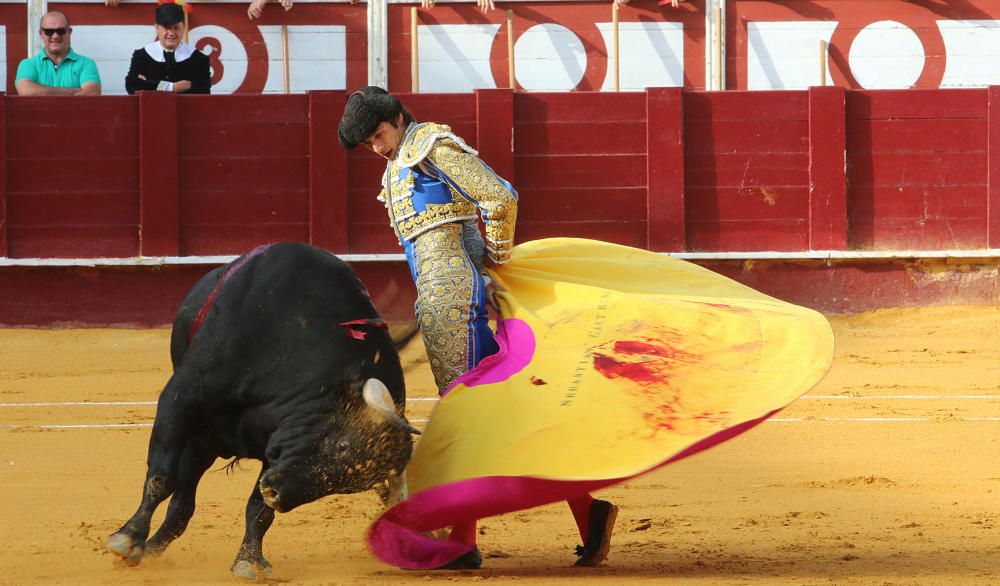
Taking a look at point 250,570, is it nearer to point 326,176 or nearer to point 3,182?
point 326,176

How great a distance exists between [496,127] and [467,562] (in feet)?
16.9

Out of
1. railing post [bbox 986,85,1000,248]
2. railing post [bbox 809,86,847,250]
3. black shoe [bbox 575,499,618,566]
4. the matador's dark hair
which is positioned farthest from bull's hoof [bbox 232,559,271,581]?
railing post [bbox 986,85,1000,248]

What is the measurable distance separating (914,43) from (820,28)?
605 millimetres

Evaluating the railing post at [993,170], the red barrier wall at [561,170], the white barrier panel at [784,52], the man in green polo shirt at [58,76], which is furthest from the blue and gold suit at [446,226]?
the white barrier panel at [784,52]

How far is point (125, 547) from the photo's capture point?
3.22 metres

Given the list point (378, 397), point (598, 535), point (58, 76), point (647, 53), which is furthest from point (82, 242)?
point (378, 397)

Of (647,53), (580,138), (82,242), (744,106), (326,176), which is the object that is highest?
(647,53)

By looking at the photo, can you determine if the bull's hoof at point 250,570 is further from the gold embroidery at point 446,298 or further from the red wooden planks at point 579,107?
the red wooden planks at point 579,107

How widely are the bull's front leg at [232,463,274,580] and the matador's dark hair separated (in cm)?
74

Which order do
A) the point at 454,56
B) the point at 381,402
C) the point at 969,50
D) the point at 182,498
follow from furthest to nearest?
the point at 969,50, the point at 454,56, the point at 182,498, the point at 381,402

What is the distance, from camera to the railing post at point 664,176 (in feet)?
27.3

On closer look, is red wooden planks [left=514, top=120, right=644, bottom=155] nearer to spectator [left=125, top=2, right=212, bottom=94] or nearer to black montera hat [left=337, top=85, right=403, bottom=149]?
spectator [left=125, top=2, right=212, bottom=94]

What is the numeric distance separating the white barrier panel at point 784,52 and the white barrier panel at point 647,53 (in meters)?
0.45

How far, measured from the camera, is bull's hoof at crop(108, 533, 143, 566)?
10.5 feet
